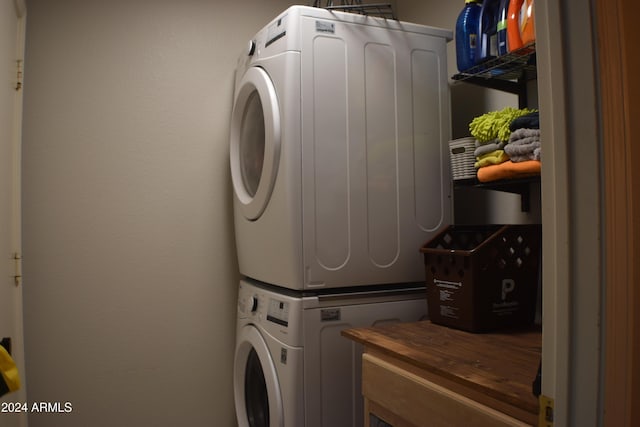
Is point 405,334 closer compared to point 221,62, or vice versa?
point 405,334

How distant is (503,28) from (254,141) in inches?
41.3

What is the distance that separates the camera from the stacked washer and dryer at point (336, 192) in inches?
65.3

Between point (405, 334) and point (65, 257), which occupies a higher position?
point (65, 257)

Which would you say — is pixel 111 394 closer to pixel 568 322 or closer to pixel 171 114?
pixel 171 114

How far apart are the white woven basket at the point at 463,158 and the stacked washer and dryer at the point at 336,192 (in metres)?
0.10

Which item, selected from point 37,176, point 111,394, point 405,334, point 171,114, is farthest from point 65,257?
point 405,334

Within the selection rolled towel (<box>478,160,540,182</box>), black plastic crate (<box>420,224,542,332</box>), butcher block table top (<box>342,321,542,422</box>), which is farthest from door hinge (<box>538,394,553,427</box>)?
rolled towel (<box>478,160,540,182</box>)

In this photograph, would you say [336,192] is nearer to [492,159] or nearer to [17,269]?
[492,159]

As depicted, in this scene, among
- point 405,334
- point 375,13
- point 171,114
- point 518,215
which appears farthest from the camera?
point 375,13

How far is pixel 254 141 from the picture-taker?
2061mm

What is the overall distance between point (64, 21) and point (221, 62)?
705 millimetres

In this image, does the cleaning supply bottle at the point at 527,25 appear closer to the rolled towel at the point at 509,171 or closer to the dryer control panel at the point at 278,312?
the rolled towel at the point at 509,171

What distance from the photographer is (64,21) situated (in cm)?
216

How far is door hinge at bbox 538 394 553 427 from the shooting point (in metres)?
0.68
